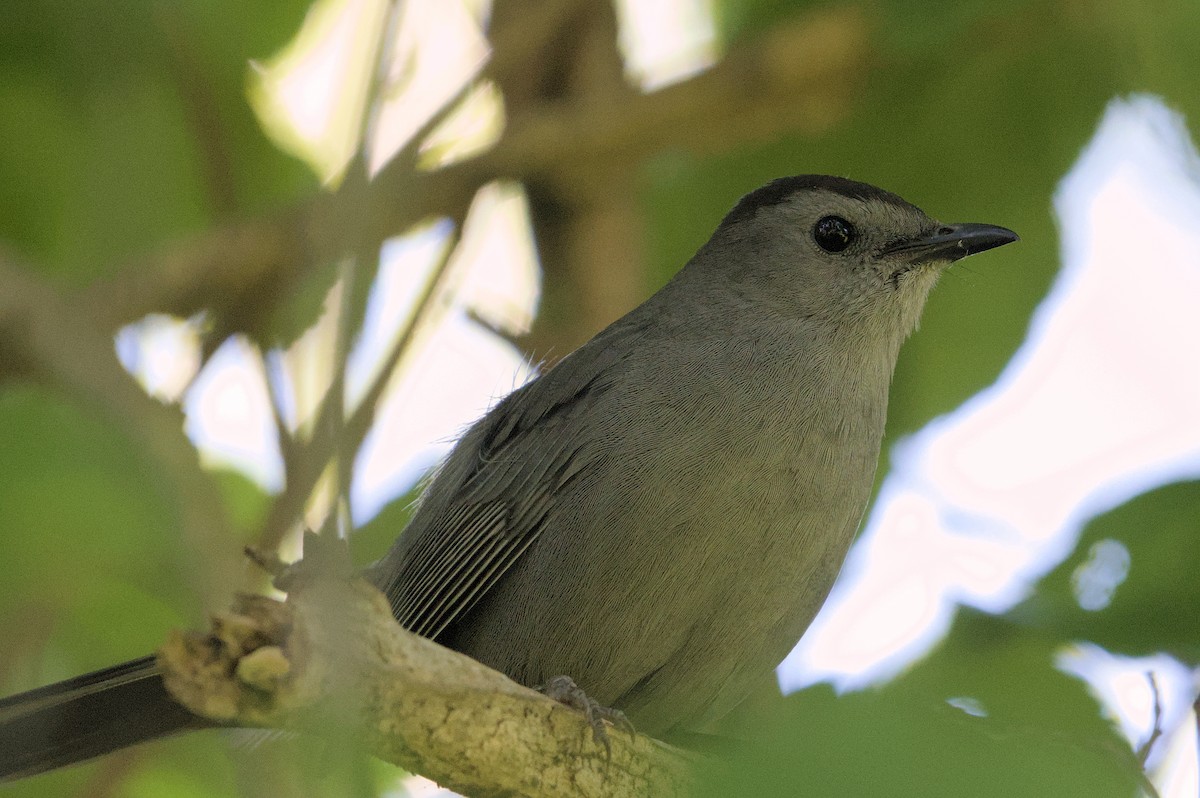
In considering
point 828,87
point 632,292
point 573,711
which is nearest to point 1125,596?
point 573,711

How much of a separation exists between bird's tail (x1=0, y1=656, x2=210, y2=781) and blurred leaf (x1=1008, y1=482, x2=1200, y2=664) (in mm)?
2436

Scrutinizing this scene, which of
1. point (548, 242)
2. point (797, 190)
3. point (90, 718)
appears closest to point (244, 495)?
point (90, 718)

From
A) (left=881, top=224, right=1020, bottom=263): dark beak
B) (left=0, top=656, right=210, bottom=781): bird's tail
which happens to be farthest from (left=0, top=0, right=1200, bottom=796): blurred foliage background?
(left=0, top=656, right=210, bottom=781): bird's tail

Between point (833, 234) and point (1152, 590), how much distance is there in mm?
1921

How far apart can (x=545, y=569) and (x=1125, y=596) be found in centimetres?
170

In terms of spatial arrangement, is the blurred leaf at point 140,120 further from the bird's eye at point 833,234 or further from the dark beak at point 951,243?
the dark beak at point 951,243

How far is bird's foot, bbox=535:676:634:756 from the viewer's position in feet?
10.8

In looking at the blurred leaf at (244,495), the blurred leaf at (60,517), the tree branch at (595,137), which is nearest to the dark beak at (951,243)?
the tree branch at (595,137)

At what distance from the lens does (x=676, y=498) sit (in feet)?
12.7

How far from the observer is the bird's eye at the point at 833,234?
15.7ft

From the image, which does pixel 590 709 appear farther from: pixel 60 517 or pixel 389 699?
pixel 60 517

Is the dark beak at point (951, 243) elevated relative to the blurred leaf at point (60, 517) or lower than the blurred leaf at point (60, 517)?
elevated

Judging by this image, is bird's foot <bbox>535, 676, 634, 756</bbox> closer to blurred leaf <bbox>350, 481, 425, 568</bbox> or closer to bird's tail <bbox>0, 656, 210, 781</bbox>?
blurred leaf <bbox>350, 481, 425, 568</bbox>

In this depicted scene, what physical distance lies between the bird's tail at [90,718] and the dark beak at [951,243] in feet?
9.27
